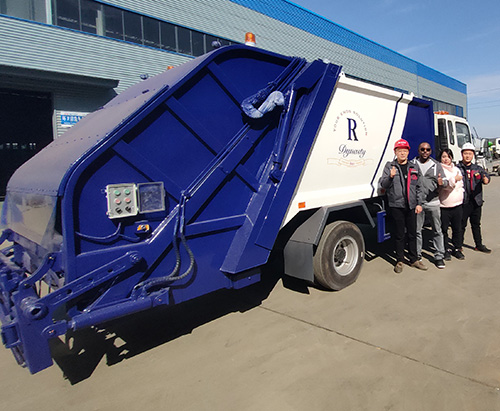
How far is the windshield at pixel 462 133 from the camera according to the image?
336 inches

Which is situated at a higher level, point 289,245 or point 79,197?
point 79,197

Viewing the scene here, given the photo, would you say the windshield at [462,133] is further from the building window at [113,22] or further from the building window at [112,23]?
the building window at [113,22]

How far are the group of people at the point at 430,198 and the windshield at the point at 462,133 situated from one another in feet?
10.1

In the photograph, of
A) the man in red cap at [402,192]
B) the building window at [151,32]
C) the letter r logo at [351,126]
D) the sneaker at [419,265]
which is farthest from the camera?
the building window at [151,32]

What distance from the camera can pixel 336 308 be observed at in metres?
4.10

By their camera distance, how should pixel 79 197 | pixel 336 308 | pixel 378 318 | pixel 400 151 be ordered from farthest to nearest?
pixel 400 151 → pixel 336 308 → pixel 378 318 → pixel 79 197

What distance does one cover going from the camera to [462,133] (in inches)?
343

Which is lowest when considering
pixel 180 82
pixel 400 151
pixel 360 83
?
pixel 400 151

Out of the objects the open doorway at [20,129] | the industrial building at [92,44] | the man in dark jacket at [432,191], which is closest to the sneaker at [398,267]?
the man in dark jacket at [432,191]

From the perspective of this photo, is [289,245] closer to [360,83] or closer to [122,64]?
[360,83]

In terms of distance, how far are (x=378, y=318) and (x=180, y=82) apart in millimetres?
3056

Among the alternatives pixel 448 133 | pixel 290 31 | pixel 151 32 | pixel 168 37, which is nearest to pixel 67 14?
pixel 151 32

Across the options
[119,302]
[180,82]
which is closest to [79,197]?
[119,302]

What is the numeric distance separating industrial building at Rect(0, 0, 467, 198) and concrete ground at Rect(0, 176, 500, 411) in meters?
9.17
